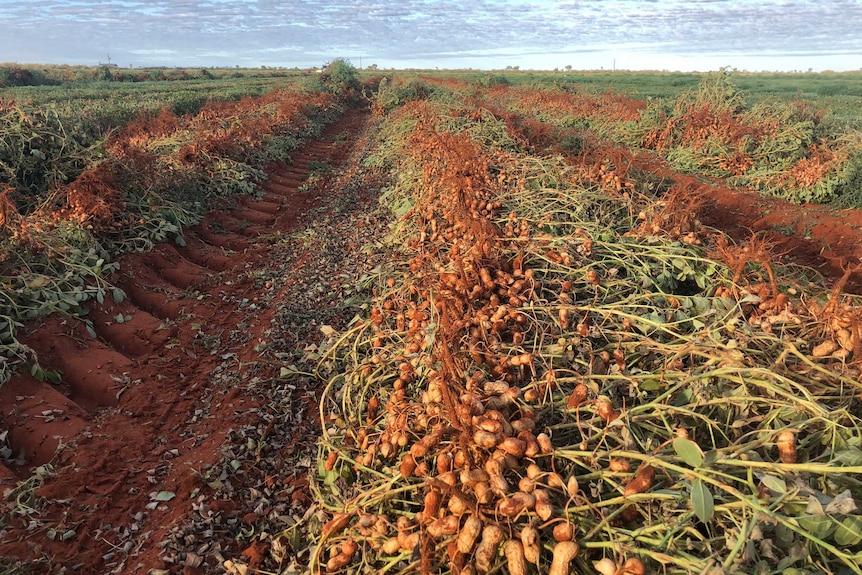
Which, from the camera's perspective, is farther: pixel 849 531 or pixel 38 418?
pixel 38 418

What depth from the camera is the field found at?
160 cm

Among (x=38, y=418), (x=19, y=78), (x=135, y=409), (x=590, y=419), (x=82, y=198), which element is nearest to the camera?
(x=590, y=419)

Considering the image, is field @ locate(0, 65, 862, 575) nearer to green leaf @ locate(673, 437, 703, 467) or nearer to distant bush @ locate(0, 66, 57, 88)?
green leaf @ locate(673, 437, 703, 467)

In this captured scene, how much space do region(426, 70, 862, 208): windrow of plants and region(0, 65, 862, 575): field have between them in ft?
8.58

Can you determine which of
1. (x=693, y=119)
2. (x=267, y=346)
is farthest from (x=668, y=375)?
(x=693, y=119)

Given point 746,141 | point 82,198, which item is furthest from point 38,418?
point 746,141

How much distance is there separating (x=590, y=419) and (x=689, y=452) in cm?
48

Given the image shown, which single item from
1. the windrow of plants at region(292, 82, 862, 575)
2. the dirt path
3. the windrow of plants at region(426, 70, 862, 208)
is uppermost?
the windrow of plants at region(426, 70, 862, 208)

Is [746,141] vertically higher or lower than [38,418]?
higher

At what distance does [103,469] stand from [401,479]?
6.69 feet

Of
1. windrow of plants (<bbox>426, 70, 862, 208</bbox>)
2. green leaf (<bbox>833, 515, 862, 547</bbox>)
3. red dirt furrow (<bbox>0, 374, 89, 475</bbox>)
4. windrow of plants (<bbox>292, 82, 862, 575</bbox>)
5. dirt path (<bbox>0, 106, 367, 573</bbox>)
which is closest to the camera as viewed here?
green leaf (<bbox>833, 515, 862, 547</bbox>)

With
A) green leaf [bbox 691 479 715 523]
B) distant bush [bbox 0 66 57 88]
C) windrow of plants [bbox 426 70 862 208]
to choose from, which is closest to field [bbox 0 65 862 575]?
green leaf [bbox 691 479 715 523]

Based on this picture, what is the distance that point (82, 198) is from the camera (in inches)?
212

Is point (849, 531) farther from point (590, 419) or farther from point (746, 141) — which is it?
point (746, 141)
